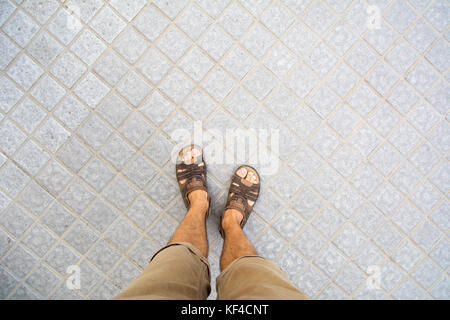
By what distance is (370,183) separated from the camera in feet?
7.89

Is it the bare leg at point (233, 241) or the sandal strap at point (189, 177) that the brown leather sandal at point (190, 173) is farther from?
the bare leg at point (233, 241)

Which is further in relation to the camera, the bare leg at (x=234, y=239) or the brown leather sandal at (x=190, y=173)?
the brown leather sandal at (x=190, y=173)

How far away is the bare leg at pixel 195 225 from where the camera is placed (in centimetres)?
202

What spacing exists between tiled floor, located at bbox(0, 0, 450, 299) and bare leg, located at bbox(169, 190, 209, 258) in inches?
7.6

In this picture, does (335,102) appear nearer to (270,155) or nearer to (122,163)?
(270,155)

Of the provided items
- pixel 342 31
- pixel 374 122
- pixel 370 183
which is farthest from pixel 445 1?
pixel 370 183

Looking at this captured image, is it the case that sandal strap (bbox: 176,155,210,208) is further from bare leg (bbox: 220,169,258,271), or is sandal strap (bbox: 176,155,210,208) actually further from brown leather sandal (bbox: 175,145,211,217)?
bare leg (bbox: 220,169,258,271)

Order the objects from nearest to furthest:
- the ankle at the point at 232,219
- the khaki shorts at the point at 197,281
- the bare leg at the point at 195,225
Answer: the khaki shorts at the point at 197,281 < the bare leg at the point at 195,225 < the ankle at the point at 232,219

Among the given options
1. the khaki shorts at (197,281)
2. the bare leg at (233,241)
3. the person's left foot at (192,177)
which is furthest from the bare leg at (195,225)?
the khaki shorts at (197,281)

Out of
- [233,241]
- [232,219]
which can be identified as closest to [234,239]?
[233,241]

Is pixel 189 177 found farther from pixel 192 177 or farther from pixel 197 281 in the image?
pixel 197 281

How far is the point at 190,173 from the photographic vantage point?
7.53 ft

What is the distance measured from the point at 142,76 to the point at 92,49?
483 millimetres

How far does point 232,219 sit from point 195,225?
32 cm
